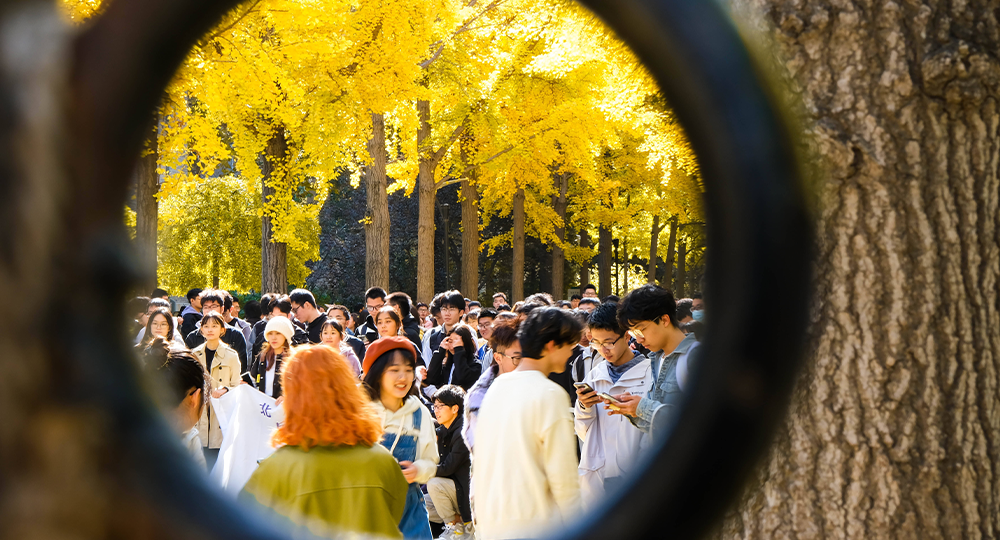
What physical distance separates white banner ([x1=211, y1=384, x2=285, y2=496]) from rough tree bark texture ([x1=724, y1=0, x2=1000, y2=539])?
2911mm

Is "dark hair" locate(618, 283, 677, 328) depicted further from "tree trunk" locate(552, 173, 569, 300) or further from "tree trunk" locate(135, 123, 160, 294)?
"tree trunk" locate(552, 173, 569, 300)

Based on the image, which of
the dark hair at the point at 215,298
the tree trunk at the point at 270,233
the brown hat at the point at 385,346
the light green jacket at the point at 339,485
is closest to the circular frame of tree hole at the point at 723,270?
the light green jacket at the point at 339,485

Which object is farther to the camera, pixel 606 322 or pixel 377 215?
pixel 377 215

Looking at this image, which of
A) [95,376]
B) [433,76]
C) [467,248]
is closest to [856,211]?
[95,376]

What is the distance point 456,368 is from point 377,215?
1016 centimetres

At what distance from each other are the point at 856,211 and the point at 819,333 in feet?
1.31

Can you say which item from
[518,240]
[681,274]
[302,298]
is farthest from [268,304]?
[681,274]

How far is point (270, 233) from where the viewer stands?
54.1 ft

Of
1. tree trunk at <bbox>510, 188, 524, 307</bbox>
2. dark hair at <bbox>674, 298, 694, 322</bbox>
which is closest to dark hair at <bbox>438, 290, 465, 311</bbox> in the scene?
dark hair at <bbox>674, 298, 694, 322</bbox>

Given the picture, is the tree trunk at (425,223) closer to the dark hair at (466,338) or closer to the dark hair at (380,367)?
the dark hair at (466,338)

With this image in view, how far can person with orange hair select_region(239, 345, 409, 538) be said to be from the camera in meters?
2.77

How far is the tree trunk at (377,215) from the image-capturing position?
16.6 meters

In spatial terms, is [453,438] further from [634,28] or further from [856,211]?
[634,28]

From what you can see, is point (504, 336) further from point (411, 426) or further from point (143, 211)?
point (143, 211)
